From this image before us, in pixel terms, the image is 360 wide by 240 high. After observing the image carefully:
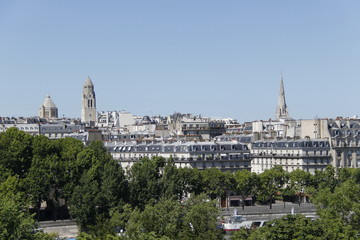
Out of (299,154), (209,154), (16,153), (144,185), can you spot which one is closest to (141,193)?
(144,185)

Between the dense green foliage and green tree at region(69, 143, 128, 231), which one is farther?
green tree at region(69, 143, 128, 231)

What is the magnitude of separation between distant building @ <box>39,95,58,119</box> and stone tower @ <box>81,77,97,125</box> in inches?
236

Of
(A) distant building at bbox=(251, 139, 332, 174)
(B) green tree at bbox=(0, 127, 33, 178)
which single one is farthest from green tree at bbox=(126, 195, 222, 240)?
(A) distant building at bbox=(251, 139, 332, 174)

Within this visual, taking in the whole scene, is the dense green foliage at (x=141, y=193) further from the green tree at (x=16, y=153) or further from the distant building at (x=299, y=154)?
the distant building at (x=299, y=154)

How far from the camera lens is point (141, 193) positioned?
61.7 metres

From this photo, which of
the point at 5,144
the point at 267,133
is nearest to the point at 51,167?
the point at 5,144

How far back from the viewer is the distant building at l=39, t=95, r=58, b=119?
557 ft

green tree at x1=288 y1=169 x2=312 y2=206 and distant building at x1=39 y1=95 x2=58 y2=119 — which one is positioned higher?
distant building at x1=39 y1=95 x2=58 y2=119

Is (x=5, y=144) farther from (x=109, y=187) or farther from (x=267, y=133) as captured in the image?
(x=267, y=133)

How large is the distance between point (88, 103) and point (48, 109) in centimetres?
853

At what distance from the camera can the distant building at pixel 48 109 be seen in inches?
6683

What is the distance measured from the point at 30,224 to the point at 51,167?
2127 centimetres

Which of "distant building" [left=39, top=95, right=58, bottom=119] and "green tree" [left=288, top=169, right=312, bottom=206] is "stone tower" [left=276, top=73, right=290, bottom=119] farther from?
"green tree" [left=288, top=169, right=312, bottom=206]

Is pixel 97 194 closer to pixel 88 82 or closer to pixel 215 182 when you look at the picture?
pixel 215 182
